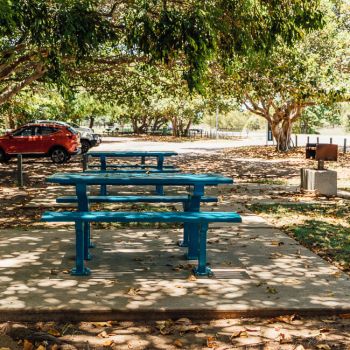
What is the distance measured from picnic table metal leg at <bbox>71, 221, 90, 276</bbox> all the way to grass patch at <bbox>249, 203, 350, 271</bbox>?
3155 millimetres

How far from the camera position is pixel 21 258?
6.50 meters

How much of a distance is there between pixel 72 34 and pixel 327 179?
23.1 ft

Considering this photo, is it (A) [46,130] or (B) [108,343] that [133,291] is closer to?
(B) [108,343]

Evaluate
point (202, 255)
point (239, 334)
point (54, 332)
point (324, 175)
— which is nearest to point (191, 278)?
point (202, 255)

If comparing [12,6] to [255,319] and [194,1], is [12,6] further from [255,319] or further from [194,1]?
[255,319]

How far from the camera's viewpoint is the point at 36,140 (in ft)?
73.5

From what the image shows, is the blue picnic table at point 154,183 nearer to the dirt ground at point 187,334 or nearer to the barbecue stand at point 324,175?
the dirt ground at point 187,334

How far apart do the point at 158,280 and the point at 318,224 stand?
432 centimetres

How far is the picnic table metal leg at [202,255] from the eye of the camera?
5.80m

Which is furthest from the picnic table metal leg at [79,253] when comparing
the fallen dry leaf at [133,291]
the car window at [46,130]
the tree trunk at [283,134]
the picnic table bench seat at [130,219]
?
the tree trunk at [283,134]

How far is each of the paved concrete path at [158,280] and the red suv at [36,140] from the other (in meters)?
14.8

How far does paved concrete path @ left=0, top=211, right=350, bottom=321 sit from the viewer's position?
4789mm

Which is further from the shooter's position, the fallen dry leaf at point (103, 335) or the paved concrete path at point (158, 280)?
the paved concrete path at point (158, 280)

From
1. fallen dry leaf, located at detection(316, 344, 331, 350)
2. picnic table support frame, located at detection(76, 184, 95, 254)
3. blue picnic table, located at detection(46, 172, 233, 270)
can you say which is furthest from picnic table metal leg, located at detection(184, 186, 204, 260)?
fallen dry leaf, located at detection(316, 344, 331, 350)
